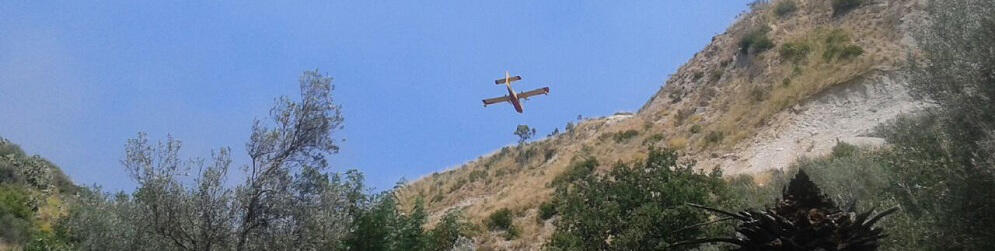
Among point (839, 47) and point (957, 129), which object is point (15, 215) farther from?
point (839, 47)

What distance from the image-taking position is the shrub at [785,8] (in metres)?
43.6

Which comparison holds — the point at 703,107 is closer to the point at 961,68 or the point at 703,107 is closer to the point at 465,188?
the point at 465,188

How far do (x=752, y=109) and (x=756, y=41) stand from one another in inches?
285

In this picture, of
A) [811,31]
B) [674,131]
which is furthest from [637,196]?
[811,31]

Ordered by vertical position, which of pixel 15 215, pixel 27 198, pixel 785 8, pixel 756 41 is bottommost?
pixel 15 215

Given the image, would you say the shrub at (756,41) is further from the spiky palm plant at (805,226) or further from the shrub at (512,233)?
the spiky palm plant at (805,226)

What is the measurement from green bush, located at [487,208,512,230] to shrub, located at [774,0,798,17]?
23739 millimetres

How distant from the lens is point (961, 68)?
340 inches

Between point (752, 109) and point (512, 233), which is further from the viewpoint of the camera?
point (752, 109)

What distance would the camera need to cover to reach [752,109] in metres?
34.8

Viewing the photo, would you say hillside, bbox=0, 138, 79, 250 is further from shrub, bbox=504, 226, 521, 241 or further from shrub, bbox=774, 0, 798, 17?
shrub, bbox=774, 0, 798, 17

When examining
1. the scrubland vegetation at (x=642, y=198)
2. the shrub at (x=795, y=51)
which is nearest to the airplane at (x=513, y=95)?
the shrub at (x=795, y=51)

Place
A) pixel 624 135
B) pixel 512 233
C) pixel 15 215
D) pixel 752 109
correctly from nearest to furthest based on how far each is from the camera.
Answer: pixel 15 215 → pixel 512 233 → pixel 752 109 → pixel 624 135

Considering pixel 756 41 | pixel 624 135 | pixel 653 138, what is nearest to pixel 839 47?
pixel 756 41
